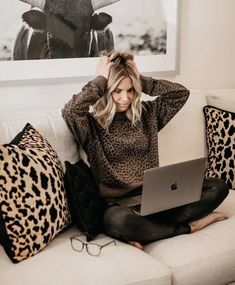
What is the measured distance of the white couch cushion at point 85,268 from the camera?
5.44 ft

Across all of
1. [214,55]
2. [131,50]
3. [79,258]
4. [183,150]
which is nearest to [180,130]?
[183,150]

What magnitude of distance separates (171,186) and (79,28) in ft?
3.60

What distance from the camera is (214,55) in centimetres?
320

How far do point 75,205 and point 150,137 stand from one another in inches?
25.0

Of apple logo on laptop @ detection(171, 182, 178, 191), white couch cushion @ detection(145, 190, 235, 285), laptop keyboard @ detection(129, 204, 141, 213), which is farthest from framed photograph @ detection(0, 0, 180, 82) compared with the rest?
white couch cushion @ detection(145, 190, 235, 285)

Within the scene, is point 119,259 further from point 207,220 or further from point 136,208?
point 207,220

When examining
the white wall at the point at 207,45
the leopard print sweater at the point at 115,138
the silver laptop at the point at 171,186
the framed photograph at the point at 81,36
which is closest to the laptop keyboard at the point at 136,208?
the silver laptop at the point at 171,186

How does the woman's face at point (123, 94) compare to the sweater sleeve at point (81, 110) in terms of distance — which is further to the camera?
the woman's face at point (123, 94)

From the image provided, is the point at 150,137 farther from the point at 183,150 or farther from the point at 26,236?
the point at 26,236

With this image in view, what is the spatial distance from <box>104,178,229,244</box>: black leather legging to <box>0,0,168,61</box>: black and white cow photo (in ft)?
3.17

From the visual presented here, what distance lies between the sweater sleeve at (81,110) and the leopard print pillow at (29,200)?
25 centimetres

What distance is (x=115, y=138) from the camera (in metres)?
2.32

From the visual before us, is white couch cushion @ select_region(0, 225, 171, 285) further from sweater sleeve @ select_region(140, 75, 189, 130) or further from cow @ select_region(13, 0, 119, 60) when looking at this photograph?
cow @ select_region(13, 0, 119, 60)

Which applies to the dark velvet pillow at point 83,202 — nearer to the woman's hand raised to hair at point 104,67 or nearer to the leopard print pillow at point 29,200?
the leopard print pillow at point 29,200
